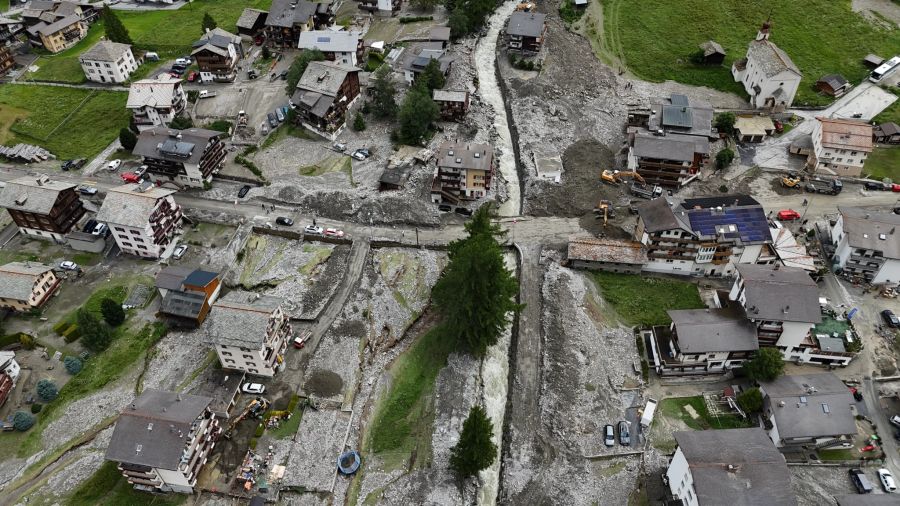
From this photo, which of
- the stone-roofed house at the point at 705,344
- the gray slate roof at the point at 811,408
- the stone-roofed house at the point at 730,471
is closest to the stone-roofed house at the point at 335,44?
the stone-roofed house at the point at 705,344

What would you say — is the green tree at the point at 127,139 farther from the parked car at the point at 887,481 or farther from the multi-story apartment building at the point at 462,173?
the parked car at the point at 887,481

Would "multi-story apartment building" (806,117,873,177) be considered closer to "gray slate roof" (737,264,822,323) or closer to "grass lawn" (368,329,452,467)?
"gray slate roof" (737,264,822,323)

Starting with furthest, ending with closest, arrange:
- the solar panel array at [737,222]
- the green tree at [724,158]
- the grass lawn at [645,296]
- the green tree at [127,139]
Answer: the green tree at [127,139], the green tree at [724,158], the solar panel array at [737,222], the grass lawn at [645,296]

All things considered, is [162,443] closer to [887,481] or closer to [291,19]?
[887,481]

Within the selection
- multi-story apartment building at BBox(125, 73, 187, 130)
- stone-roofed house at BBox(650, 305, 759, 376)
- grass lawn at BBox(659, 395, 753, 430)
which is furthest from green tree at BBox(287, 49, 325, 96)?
grass lawn at BBox(659, 395, 753, 430)

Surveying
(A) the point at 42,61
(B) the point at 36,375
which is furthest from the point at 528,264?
(A) the point at 42,61

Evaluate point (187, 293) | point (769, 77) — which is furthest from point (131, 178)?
point (769, 77)
